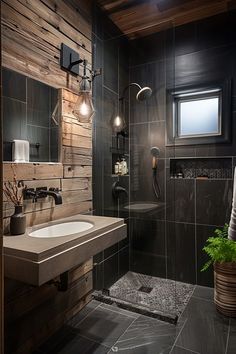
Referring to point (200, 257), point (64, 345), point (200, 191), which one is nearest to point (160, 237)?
point (200, 257)

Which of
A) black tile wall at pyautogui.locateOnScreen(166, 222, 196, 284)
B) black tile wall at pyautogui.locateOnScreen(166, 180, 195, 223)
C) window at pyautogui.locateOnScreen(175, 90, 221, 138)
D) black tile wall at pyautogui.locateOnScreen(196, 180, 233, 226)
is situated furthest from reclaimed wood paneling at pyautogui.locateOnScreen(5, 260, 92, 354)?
window at pyautogui.locateOnScreen(175, 90, 221, 138)

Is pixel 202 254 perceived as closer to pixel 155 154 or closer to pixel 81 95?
pixel 155 154

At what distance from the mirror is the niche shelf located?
1.39 metres

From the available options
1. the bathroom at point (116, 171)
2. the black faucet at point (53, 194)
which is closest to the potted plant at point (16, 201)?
the bathroom at point (116, 171)

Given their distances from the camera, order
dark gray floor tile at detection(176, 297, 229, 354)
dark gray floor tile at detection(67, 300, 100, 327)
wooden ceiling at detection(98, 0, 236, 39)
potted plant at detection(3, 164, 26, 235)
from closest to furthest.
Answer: potted plant at detection(3, 164, 26, 235)
dark gray floor tile at detection(176, 297, 229, 354)
dark gray floor tile at detection(67, 300, 100, 327)
wooden ceiling at detection(98, 0, 236, 39)

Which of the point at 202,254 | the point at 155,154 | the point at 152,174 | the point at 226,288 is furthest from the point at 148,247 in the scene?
the point at 155,154

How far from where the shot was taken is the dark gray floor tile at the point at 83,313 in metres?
1.89

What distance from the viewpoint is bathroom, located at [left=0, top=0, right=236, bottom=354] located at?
4.96 feet

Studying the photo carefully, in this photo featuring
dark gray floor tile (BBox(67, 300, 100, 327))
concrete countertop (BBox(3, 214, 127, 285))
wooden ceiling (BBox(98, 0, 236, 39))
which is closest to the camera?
concrete countertop (BBox(3, 214, 127, 285))

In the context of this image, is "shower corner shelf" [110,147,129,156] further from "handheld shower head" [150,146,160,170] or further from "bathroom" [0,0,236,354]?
"handheld shower head" [150,146,160,170]

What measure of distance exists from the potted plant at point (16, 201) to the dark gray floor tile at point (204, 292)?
179cm

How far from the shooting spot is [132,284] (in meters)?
2.52

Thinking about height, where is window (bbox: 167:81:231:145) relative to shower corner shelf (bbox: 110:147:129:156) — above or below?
above

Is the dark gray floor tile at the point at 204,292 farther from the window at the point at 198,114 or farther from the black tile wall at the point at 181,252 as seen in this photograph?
the window at the point at 198,114
